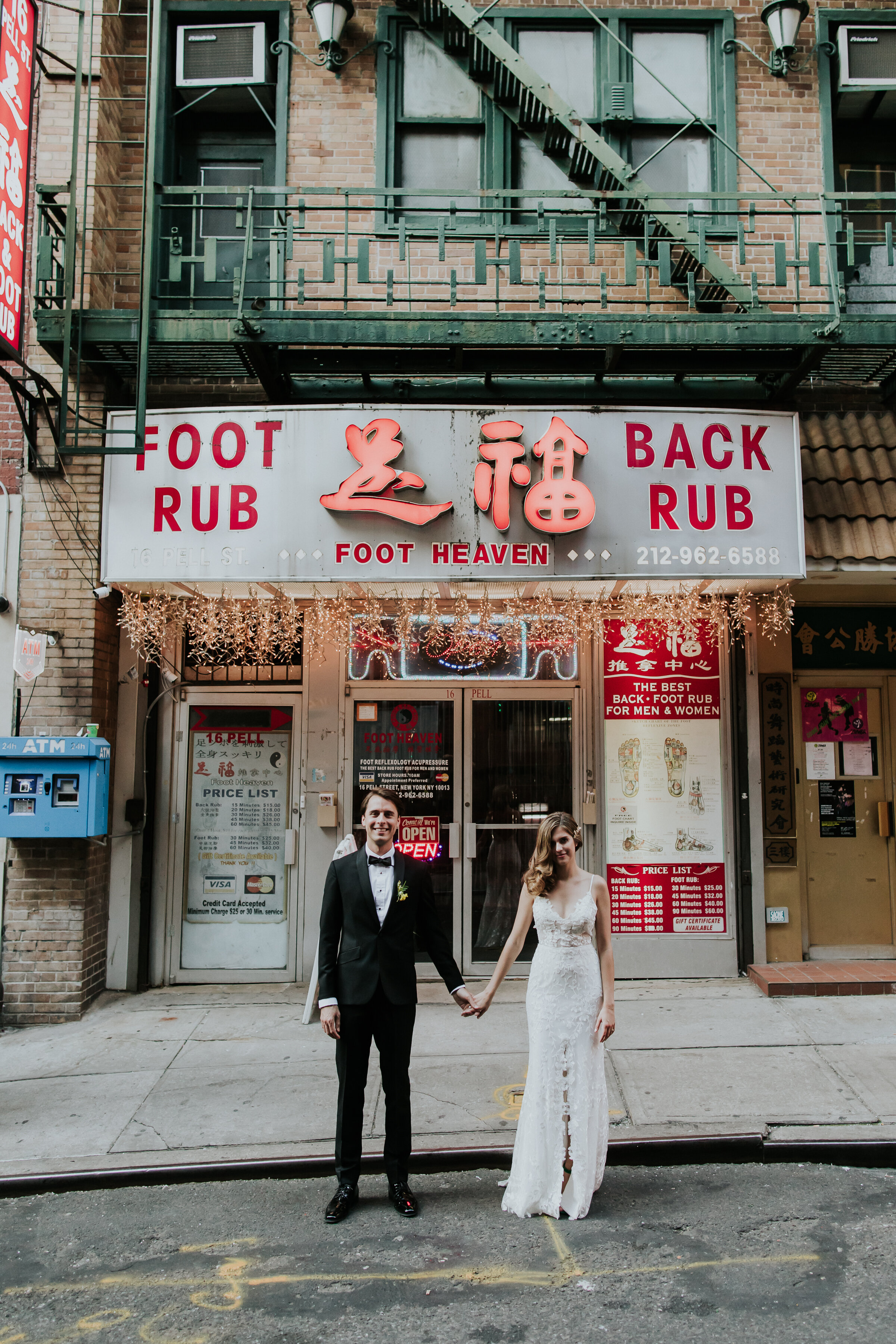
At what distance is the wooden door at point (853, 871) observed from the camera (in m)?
7.85

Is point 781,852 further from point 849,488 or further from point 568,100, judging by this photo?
point 568,100

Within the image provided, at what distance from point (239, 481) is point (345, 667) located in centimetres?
209

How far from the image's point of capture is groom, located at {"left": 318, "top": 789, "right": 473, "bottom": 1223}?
4.09 m

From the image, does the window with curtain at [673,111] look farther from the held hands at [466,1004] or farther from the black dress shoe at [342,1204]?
the black dress shoe at [342,1204]

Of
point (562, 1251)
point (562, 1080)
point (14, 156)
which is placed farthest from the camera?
point (14, 156)

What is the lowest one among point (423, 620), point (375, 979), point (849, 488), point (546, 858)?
point (375, 979)

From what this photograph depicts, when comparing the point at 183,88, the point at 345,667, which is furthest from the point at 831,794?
the point at 183,88

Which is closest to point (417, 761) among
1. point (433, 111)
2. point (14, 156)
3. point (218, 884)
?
point (218, 884)

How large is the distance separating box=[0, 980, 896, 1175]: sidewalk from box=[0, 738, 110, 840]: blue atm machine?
1507 millimetres

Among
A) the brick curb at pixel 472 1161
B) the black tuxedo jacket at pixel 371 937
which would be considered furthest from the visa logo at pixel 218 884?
the black tuxedo jacket at pixel 371 937

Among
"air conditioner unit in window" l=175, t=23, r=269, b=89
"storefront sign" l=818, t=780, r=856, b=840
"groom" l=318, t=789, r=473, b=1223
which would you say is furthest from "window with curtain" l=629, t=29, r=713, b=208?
"groom" l=318, t=789, r=473, b=1223

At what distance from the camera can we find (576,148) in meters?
7.34

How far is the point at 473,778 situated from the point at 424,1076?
288cm

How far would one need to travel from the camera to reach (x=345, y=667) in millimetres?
8055
